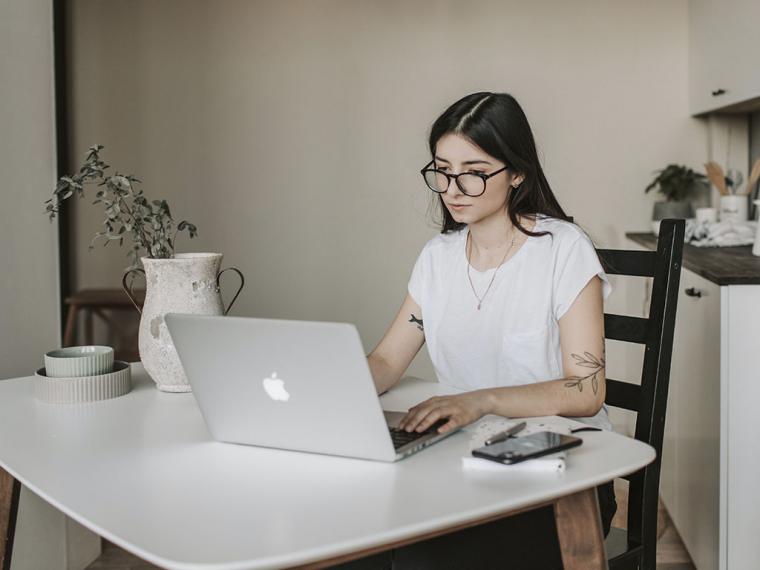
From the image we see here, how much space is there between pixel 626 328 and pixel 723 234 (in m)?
1.53

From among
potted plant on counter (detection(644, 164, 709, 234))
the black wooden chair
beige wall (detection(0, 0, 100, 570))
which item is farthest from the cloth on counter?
beige wall (detection(0, 0, 100, 570))

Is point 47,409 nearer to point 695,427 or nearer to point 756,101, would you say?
point 695,427

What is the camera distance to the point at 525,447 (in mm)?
1161

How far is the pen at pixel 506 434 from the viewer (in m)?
1.21

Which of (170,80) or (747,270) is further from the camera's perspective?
(170,80)

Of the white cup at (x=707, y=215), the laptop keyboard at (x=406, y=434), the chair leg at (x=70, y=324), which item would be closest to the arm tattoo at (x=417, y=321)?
the laptop keyboard at (x=406, y=434)

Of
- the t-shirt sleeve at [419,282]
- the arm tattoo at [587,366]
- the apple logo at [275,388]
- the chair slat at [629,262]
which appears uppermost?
the chair slat at [629,262]

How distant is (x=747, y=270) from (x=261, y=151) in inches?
93.1

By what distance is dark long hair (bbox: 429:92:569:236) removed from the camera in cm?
167

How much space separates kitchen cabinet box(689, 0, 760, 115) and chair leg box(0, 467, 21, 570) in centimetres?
250

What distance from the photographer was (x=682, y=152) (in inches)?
153

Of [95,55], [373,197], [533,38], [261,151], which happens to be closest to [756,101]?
[533,38]

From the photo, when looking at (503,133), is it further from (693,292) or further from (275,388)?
(693,292)

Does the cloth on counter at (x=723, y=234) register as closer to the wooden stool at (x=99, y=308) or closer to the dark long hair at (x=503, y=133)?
the dark long hair at (x=503, y=133)
